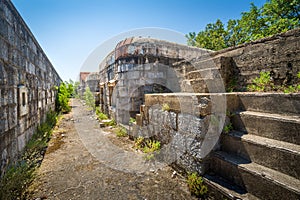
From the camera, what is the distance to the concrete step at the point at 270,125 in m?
1.58

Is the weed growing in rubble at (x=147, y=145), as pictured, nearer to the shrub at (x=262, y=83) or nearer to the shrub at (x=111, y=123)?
the shrub at (x=111, y=123)

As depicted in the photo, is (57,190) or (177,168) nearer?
(57,190)

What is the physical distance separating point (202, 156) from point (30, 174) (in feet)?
9.33

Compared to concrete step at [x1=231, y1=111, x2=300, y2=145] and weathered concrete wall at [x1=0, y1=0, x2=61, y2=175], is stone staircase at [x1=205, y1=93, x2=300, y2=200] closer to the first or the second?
concrete step at [x1=231, y1=111, x2=300, y2=145]

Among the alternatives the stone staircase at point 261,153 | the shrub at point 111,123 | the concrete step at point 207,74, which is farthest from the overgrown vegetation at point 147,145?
the shrub at point 111,123

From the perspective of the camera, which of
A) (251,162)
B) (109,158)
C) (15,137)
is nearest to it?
(251,162)

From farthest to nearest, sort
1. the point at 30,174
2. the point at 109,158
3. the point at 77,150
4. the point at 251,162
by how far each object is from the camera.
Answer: the point at 77,150 → the point at 109,158 → the point at 30,174 → the point at 251,162

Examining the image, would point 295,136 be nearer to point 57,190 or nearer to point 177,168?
point 177,168

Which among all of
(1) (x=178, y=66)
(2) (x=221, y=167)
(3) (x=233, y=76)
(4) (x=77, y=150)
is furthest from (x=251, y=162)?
(4) (x=77, y=150)

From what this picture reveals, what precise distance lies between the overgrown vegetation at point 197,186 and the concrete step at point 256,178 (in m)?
0.28

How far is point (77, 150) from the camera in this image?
351cm

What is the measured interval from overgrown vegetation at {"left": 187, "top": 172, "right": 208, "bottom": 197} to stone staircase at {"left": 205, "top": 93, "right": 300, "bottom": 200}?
0.10 meters

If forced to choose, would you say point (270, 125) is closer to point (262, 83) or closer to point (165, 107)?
point (262, 83)

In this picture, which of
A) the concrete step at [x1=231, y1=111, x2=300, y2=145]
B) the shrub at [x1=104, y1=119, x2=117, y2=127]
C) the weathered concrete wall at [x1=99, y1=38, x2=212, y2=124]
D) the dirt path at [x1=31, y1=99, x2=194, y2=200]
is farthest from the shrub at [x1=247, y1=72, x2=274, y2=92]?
the shrub at [x1=104, y1=119, x2=117, y2=127]
